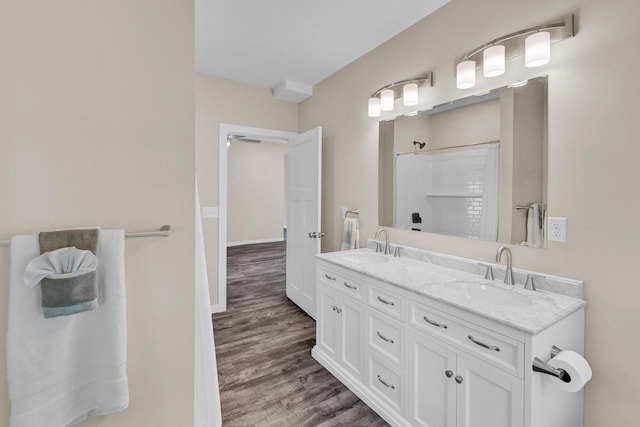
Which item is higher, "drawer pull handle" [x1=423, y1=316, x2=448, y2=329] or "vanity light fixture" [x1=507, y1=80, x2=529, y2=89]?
"vanity light fixture" [x1=507, y1=80, x2=529, y2=89]

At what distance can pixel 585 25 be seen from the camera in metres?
1.37

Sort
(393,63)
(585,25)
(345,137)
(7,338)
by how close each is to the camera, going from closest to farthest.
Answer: (7,338) < (585,25) < (393,63) < (345,137)

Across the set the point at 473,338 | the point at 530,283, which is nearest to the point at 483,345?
the point at 473,338

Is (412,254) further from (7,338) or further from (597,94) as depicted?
(7,338)

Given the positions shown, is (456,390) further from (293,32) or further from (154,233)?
(293,32)

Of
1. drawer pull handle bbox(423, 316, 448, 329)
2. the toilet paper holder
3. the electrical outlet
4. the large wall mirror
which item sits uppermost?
the large wall mirror

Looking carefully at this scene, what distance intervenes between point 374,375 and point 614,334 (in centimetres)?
120

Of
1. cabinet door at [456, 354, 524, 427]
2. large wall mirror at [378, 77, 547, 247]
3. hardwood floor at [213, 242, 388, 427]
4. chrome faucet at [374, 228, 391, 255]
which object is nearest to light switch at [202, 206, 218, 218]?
hardwood floor at [213, 242, 388, 427]

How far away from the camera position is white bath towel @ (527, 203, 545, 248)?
1535mm

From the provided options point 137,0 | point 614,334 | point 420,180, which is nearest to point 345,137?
point 420,180

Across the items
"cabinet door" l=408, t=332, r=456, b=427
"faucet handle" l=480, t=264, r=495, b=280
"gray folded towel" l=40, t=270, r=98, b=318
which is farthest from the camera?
"faucet handle" l=480, t=264, r=495, b=280

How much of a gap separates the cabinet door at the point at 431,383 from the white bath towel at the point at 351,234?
126cm

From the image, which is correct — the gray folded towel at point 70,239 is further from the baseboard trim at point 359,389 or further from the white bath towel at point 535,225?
the white bath towel at point 535,225

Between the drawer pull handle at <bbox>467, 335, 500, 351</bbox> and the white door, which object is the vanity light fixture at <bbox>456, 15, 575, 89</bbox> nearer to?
the drawer pull handle at <bbox>467, 335, 500, 351</bbox>
